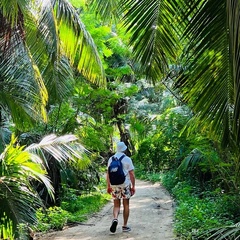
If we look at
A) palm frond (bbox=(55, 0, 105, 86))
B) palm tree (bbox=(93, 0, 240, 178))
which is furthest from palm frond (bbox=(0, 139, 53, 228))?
palm frond (bbox=(55, 0, 105, 86))

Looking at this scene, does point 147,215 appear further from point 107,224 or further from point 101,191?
point 101,191

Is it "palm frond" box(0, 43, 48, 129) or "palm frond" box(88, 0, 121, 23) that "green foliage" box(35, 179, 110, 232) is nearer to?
"palm frond" box(0, 43, 48, 129)

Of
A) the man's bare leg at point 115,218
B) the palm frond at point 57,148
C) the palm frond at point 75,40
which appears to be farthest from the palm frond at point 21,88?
the man's bare leg at point 115,218

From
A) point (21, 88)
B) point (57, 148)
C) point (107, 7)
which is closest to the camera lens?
point (107, 7)

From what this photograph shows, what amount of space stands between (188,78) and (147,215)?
21.3ft

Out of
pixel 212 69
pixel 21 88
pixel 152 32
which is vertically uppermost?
pixel 21 88

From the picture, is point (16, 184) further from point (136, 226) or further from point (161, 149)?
point (161, 149)

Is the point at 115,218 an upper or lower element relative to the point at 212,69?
lower

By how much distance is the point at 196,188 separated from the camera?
41.7 ft

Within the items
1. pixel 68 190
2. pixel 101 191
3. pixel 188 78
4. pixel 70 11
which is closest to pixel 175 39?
pixel 188 78

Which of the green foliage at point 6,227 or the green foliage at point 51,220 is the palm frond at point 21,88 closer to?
the green foliage at point 51,220

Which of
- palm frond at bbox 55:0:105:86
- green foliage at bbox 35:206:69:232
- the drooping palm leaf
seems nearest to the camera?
the drooping palm leaf

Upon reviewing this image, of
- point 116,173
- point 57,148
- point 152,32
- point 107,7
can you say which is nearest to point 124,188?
point 116,173

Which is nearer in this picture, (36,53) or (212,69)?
(212,69)
